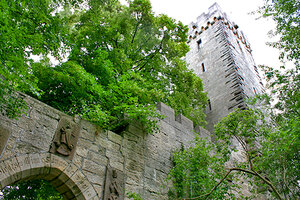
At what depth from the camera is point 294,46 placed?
701cm

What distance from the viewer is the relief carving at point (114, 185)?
4426mm

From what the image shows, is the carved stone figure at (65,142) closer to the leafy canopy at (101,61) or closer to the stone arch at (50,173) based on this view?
the stone arch at (50,173)

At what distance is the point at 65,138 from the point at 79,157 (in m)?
0.43

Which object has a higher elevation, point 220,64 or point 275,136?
point 220,64

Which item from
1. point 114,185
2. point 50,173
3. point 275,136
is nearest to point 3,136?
point 50,173

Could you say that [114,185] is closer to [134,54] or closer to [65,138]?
[65,138]

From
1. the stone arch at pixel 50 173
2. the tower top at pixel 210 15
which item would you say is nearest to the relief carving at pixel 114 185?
the stone arch at pixel 50 173

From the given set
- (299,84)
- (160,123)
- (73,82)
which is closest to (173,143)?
(160,123)

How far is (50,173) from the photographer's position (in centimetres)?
392

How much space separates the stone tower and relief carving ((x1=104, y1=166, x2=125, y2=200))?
26.4 feet

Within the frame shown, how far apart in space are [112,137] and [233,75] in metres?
9.70

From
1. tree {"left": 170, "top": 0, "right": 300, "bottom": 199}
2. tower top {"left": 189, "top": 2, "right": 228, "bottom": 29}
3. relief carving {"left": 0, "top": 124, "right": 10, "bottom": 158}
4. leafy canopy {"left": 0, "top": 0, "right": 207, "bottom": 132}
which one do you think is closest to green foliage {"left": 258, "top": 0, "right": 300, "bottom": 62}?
tree {"left": 170, "top": 0, "right": 300, "bottom": 199}

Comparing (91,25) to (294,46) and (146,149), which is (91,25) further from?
(294,46)

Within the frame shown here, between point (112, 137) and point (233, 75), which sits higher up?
point (233, 75)
